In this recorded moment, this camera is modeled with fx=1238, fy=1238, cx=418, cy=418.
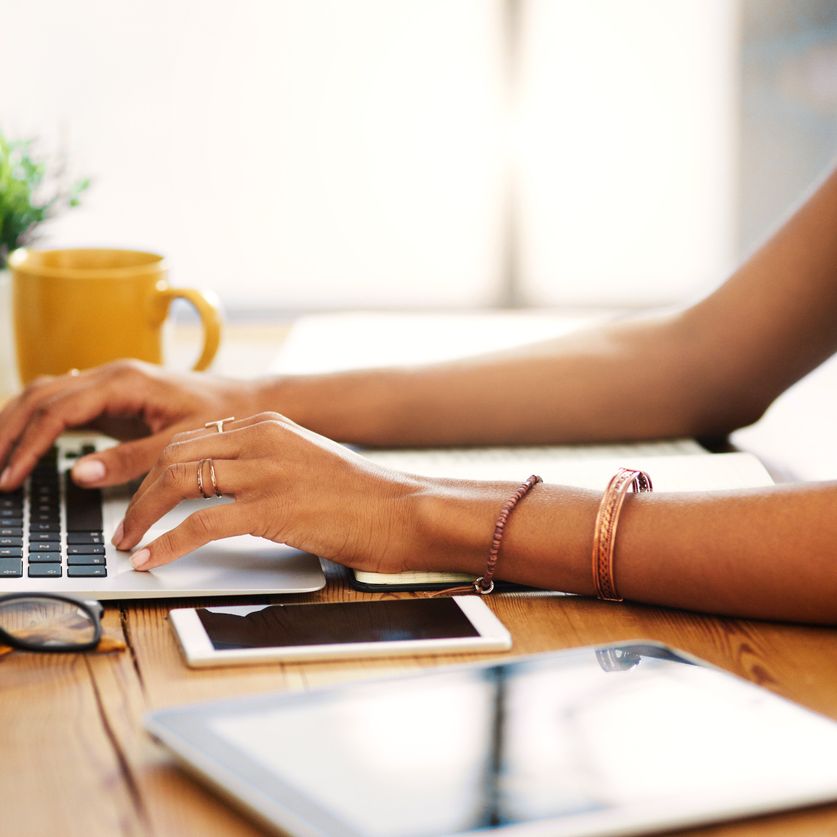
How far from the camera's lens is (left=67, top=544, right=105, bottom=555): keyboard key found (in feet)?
2.49

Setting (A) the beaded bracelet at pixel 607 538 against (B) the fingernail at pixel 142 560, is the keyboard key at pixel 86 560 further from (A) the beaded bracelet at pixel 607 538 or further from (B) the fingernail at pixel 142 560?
(A) the beaded bracelet at pixel 607 538

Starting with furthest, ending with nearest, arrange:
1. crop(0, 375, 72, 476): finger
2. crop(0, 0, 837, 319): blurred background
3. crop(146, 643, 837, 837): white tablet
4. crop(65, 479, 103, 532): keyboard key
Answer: crop(0, 0, 837, 319): blurred background, crop(0, 375, 72, 476): finger, crop(65, 479, 103, 532): keyboard key, crop(146, 643, 837, 837): white tablet

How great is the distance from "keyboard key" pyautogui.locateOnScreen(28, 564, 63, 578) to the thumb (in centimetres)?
14

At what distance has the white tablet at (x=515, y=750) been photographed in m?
0.44

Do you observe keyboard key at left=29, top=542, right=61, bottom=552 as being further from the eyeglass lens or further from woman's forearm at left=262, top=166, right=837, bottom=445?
woman's forearm at left=262, top=166, right=837, bottom=445

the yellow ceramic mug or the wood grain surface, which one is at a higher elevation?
the yellow ceramic mug

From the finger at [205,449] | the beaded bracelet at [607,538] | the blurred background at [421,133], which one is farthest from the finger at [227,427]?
the blurred background at [421,133]

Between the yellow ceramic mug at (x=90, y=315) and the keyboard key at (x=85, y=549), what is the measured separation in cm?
41

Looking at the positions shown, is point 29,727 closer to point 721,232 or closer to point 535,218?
point 535,218

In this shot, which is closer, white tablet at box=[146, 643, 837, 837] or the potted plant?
white tablet at box=[146, 643, 837, 837]

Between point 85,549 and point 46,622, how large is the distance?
135mm

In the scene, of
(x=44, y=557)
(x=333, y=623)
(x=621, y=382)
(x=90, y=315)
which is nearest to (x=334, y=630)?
(x=333, y=623)

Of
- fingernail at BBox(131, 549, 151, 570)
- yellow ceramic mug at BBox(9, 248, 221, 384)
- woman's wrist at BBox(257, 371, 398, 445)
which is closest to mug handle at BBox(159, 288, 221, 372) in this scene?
yellow ceramic mug at BBox(9, 248, 221, 384)

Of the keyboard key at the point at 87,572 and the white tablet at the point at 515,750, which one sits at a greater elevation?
the white tablet at the point at 515,750
